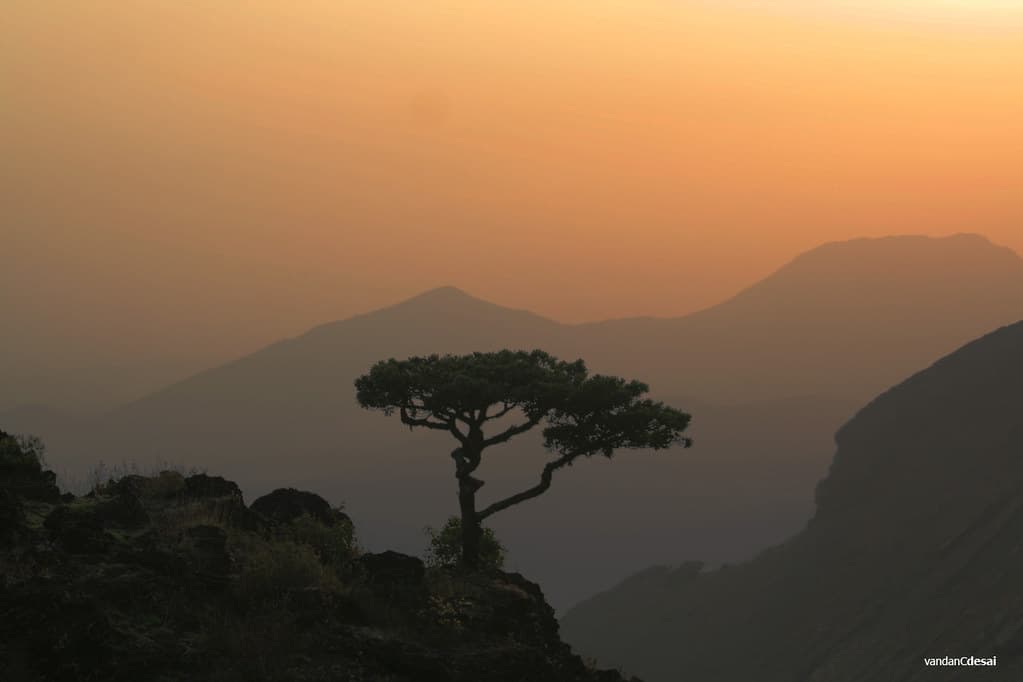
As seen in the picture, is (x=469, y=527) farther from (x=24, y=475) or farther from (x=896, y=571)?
(x=896, y=571)

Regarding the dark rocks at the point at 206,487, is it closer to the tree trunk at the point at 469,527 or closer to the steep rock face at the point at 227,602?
the steep rock face at the point at 227,602

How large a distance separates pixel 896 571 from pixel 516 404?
133 meters

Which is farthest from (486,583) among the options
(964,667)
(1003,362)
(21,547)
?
(1003,362)

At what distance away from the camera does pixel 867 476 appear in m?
190

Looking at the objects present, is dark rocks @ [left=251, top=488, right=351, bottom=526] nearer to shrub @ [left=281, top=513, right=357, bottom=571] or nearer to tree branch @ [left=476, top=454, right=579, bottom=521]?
shrub @ [left=281, top=513, right=357, bottom=571]

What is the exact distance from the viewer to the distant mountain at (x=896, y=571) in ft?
398

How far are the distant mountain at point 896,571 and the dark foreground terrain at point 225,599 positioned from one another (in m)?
88.3

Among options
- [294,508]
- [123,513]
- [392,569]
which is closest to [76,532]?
[123,513]

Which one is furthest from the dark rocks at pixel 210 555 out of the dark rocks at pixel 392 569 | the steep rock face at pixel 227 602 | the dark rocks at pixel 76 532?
the dark rocks at pixel 392 569

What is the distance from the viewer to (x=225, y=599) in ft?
85.5

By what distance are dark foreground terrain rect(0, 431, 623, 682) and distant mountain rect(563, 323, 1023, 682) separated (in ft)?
290

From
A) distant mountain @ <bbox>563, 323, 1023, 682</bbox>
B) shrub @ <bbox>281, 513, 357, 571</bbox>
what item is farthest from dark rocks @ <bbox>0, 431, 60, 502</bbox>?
distant mountain @ <bbox>563, 323, 1023, 682</bbox>

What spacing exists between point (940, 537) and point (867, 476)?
33029 mm

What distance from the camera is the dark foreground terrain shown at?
927 inches
